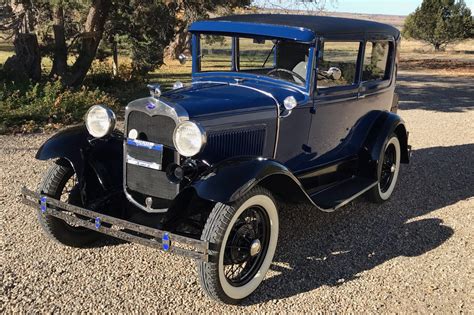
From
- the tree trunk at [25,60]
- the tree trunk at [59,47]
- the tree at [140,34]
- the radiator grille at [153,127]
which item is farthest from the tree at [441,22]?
the radiator grille at [153,127]

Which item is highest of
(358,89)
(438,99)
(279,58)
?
(279,58)

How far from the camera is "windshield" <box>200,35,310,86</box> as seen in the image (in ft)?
14.3

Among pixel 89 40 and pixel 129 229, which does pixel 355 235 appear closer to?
pixel 129 229

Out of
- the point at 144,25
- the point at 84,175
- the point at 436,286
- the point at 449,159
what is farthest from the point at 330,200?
the point at 144,25

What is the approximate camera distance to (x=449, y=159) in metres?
7.43

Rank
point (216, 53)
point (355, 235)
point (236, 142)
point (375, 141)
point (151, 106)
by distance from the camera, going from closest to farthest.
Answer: point (151, 106) < point (236, 142) < point (355, 235) < point (216, 53) < point (375, 141)

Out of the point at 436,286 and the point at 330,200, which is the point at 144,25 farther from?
the point at 436,286

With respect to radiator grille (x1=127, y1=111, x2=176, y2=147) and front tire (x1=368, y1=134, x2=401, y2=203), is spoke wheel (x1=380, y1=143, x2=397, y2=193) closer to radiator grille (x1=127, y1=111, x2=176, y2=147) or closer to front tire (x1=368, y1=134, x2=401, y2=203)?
front tire (x1=368, y1=134, x2=401, y2=203)

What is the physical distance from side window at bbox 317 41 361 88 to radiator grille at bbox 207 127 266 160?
2.81 ft

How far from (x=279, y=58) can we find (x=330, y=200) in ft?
4.71

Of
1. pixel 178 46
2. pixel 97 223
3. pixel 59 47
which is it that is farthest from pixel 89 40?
pixel 178 46

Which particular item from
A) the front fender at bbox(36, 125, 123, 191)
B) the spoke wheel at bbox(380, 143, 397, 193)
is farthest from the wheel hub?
the spoke wheel at bbox(380, 143, 397, 193)

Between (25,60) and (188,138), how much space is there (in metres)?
10.1

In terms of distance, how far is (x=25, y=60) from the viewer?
11.7 meters
